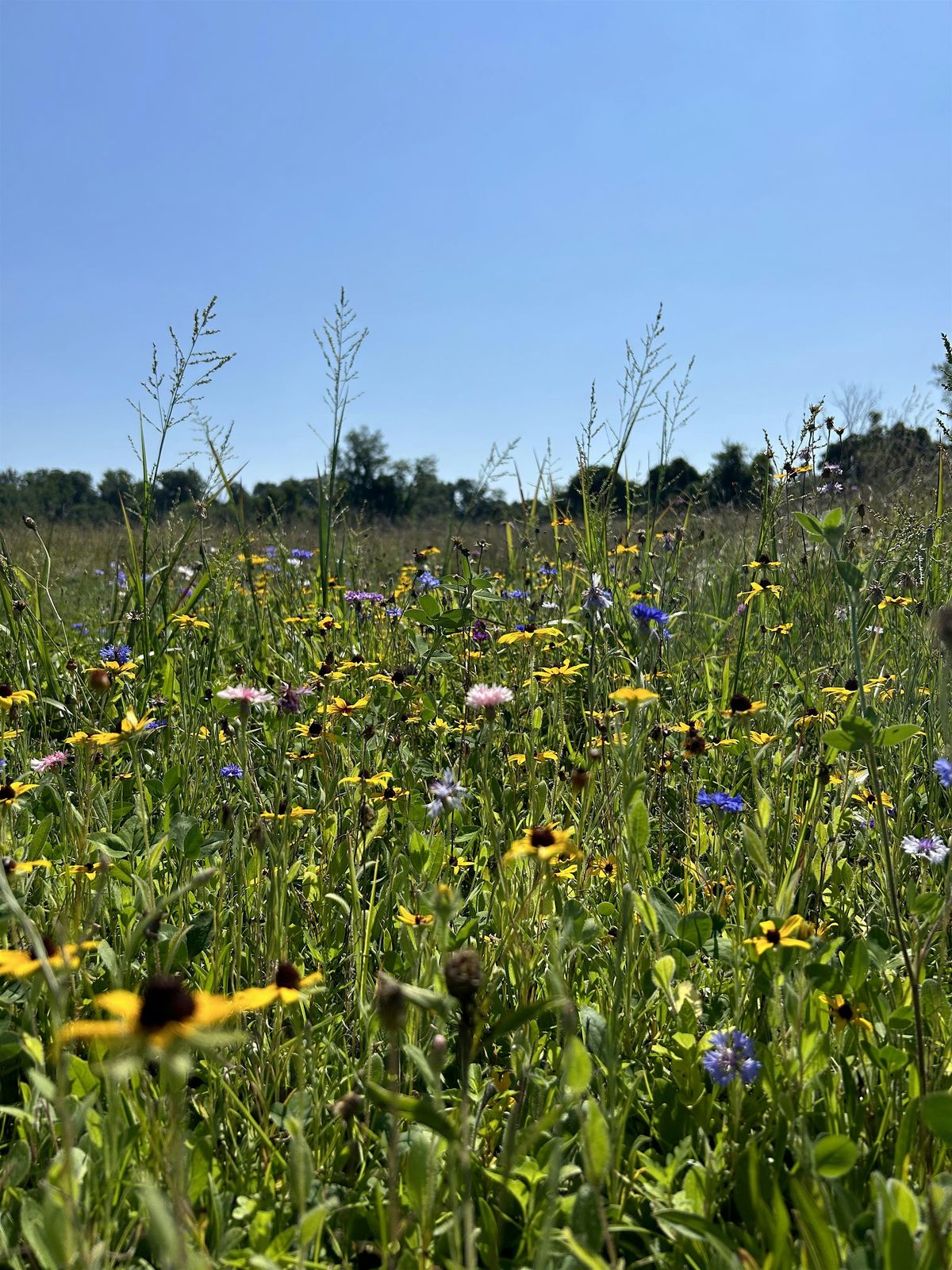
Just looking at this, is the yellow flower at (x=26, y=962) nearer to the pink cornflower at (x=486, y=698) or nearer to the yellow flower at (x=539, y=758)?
the pink cornflower at (x=486, y=698)

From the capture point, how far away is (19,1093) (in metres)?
1.24

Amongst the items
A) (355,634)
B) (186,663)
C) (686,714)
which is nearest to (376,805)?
(186,663)

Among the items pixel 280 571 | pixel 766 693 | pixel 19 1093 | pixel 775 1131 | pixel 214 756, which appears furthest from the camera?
pixel 280 571

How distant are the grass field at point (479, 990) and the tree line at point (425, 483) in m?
1.18

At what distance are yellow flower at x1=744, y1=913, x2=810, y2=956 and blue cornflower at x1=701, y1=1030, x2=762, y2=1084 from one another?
119 millimetres

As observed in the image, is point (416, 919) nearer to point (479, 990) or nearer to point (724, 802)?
point (479, 990)

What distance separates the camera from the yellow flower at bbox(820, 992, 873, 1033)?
3.85 ft

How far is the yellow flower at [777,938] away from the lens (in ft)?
3.52

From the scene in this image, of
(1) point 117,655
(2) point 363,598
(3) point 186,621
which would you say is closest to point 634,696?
(3) point 186,621

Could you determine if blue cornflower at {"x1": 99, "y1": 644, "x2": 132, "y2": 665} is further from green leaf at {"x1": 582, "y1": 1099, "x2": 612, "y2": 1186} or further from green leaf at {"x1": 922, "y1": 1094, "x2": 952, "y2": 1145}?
green leaf at {"x1": 922, "y1": 1094, "x2": 952, "y2": 1145}

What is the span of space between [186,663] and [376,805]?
2.91 ft

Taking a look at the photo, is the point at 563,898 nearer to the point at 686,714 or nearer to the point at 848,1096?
the point at 848,1096

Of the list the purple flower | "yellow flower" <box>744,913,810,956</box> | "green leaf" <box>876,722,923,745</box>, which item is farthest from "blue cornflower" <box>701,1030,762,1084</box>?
the purple flower

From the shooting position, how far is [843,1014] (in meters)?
1.19
